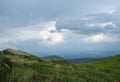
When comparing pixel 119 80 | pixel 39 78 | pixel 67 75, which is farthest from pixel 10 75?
pixel 119 80

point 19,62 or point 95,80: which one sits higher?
point 19,62

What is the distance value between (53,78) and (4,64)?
4897 millimetres

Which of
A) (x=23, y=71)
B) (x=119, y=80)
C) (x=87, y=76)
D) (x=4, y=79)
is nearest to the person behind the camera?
(x=4, y=79)

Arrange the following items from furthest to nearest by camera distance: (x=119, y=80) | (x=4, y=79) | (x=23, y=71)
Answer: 1. (x=119, y=80)
2. (x=23, y=71)
3. (x=4, y=79)

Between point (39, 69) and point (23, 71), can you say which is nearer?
point (23, 71)

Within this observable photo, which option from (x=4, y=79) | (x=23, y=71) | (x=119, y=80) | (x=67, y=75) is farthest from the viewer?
(x=119, y=80)

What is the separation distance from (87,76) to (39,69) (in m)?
5.59

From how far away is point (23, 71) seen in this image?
2809 cm

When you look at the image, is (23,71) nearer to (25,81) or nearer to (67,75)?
(25,81)

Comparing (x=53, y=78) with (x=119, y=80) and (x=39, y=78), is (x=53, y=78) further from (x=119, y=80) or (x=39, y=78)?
(x=119, y=80)

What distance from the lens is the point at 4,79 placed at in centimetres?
2638

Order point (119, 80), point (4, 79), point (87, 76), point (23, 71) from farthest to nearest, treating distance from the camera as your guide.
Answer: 1. point (119, 80)
2. point (87, 76)
3. point (23, 71)
4. point (4, 79)

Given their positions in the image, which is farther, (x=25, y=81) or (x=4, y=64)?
(x=4, y=64)

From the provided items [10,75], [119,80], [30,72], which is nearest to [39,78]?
[30,72]
